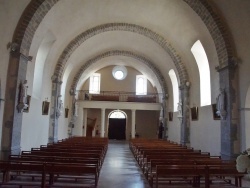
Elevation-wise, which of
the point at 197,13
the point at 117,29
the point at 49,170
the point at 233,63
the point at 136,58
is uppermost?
the point at 117,29

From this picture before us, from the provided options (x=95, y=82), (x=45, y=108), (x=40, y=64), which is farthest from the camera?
(x=95, y=82)

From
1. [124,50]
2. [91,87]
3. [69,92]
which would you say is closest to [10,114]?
[69,92]

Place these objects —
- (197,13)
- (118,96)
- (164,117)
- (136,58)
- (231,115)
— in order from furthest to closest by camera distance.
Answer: (118,96) < (136,58) < (164,117) < (197,13) < (231,115)

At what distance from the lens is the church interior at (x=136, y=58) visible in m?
8.48

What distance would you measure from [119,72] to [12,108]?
62.5 ft

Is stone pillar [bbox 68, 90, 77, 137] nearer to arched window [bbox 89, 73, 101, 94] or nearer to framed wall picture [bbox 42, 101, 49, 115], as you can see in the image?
framed wall picture [bbox 42, 101, 49, 115]

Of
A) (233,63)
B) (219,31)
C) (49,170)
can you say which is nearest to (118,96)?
(219,31)

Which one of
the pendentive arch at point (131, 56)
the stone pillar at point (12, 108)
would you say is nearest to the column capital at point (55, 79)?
the pendentive arch at point (131, 56)

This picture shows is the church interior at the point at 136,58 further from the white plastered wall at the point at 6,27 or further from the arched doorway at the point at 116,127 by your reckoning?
the arched doorway at the point at 116,127

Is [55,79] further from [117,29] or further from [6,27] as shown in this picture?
[6,27]

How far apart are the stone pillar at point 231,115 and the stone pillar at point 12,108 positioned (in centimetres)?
717

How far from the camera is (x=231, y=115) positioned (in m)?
8.89

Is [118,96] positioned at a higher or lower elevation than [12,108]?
higher

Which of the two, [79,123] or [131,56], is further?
[79,123]
